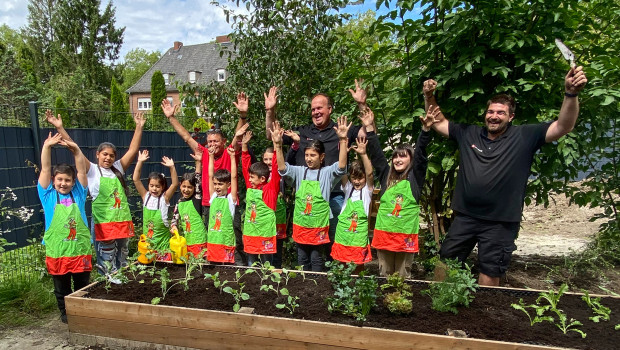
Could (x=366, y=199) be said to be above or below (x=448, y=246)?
above

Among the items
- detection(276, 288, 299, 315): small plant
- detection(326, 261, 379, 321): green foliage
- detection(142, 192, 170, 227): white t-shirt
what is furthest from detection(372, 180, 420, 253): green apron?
detection(142, 192, 170, 227): white t-shirt

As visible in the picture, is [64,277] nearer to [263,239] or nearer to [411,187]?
[263,239]

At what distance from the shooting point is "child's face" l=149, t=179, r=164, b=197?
427 cm

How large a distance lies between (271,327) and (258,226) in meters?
1.37

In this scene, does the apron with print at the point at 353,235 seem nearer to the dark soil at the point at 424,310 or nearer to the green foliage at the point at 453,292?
the dark soil at the point at 424,310

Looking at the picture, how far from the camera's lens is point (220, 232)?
4.07 metres

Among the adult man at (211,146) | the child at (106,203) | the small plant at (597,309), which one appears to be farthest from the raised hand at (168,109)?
the small plant at (597,309)

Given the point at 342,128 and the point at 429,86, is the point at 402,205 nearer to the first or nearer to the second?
the point at 342,128

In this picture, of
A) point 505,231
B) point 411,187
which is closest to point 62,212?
point 411,187

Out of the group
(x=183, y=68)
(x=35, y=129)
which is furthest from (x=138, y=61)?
(x=35, y=129)

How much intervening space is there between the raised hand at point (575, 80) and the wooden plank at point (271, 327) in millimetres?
1747

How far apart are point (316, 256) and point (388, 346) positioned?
1.56 metres

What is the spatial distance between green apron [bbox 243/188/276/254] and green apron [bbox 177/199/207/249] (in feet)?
2.02

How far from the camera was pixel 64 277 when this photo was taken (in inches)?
140
